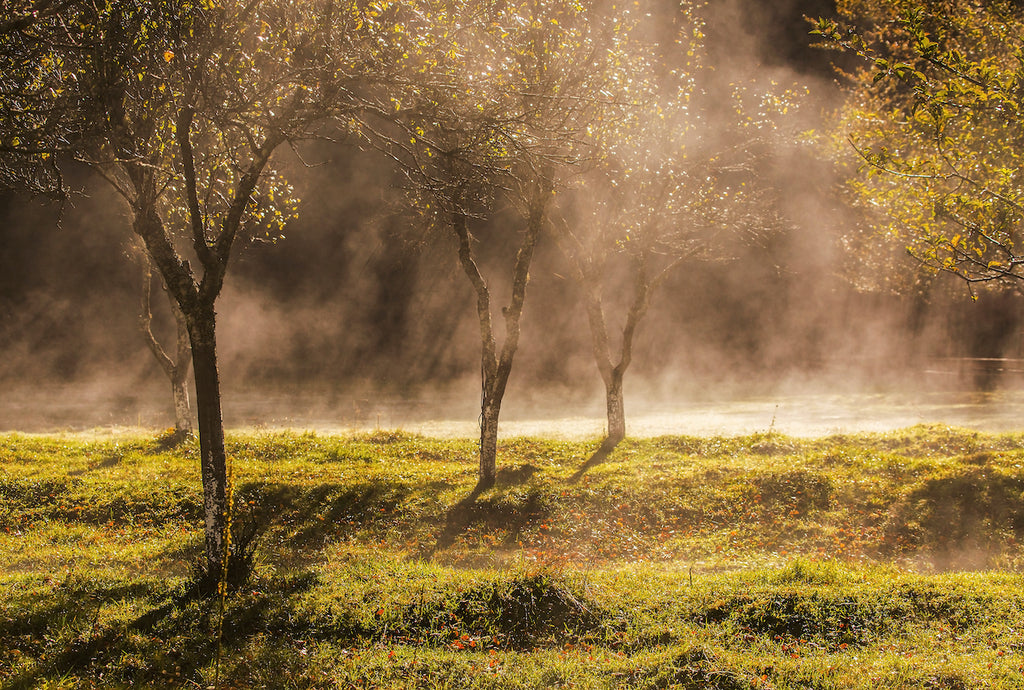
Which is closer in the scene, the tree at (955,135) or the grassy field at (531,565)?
the grassy field at (531,565)

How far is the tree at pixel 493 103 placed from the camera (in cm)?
897

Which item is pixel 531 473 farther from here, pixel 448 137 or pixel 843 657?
Result: pixel 843 657

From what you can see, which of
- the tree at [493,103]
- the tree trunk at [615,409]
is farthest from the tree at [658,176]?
the tree at [493,103]

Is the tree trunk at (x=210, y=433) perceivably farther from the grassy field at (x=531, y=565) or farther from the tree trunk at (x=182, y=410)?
the tree trunk at (x=182, y=410)

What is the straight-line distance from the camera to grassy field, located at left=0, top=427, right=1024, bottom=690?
20.3 feet

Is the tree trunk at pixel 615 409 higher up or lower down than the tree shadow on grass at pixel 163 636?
higher up

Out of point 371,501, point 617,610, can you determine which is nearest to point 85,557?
point 371,501

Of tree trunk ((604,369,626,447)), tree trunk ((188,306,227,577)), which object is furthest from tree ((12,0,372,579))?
tree trunk ((604,369,626,447))

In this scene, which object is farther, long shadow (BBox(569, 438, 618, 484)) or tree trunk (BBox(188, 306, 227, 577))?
long shadow (BBox(569, 438, 618, 484))

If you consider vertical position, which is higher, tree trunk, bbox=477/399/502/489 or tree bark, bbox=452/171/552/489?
tree bark, bbox=452/171/552/489

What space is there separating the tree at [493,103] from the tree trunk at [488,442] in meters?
0.02

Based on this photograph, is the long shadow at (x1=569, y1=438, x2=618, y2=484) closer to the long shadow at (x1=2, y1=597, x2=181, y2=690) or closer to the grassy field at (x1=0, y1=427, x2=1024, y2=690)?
the grassy field at (x1=0, y1=427, x2=1024, y2=690)

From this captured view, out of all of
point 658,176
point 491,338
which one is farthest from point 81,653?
point 658,176

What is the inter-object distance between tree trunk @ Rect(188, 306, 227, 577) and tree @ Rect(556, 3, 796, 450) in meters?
9.38
